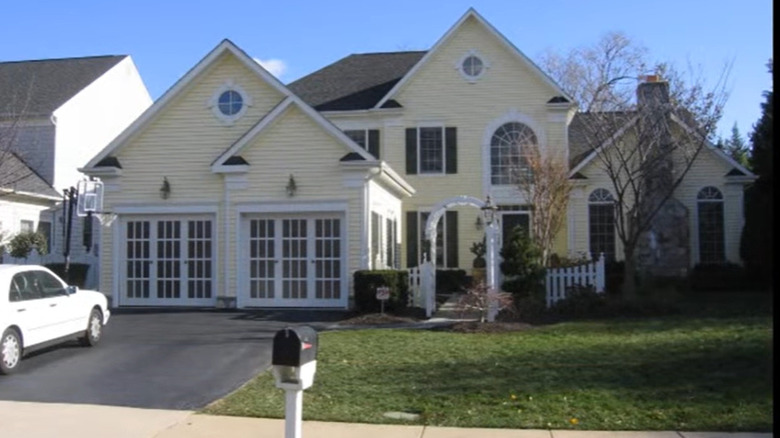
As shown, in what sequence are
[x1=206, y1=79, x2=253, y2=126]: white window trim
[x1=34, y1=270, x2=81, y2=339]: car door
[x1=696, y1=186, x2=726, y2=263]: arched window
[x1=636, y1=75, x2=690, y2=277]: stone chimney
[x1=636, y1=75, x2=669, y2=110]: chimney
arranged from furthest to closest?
[x1=696, y1=186, x2=726, y2=263]: arched window, [x1=636, y1=75, x2=669, y2=110]: chimney, [x1=636, y1=75, x2=690, y2=277]: stone chimney, [x1=206, y1=79, x2=253, y2=126]: white window trim, [x1=34, y1=270, x2=81, y2=339]: car door

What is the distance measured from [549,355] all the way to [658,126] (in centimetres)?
1163

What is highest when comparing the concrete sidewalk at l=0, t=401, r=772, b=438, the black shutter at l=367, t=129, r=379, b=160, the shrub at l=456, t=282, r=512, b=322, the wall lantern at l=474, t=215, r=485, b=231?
the black shutter at l=367, t=129, r=379, b=160

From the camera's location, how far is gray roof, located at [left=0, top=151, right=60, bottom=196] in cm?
2359

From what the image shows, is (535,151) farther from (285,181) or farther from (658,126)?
(285,181)

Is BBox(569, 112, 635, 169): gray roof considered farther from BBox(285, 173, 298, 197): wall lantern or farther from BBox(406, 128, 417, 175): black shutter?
BBox(285, 173, 298, 197): wall lantern

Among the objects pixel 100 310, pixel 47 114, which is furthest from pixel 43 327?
pixel 47 114

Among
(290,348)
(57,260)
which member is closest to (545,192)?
(57,260)

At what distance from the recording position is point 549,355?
36.3ft

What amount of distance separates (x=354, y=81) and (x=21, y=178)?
1107cm

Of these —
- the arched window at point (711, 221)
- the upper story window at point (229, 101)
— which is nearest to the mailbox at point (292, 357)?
the upper story window at point (229, 101)

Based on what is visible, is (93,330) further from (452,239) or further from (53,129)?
(53,129)

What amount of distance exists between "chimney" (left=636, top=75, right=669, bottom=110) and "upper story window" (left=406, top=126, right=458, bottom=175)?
5761mm

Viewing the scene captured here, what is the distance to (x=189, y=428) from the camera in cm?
762

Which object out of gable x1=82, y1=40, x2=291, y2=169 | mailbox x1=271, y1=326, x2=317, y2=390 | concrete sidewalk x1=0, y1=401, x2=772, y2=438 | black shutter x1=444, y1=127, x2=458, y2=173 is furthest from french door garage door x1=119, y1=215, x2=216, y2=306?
mailbox x1=271, y1=326, x2=317, y2=390
